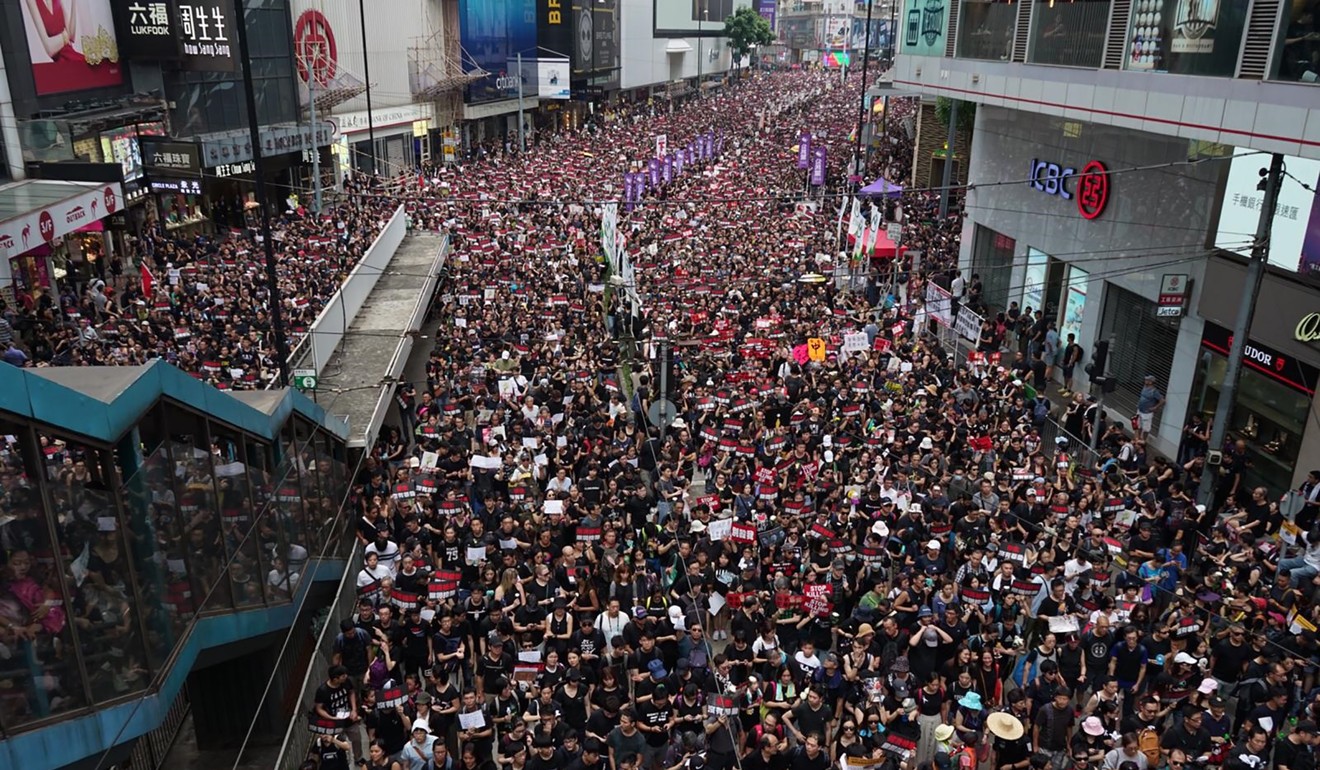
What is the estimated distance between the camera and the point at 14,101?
2609 centimetres

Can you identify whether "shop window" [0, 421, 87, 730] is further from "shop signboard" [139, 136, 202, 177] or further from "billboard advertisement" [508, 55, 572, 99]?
"billboard advertisement" [508, 55, 572, 99]

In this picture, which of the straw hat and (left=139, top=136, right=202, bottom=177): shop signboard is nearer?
the straw hat

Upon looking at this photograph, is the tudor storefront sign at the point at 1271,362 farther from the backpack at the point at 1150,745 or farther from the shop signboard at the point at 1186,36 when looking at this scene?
the backpack at the point at 1150,745

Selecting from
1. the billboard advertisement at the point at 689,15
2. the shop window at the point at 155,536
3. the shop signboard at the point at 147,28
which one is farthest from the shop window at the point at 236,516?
the billboard advertisement at the point at 689,15

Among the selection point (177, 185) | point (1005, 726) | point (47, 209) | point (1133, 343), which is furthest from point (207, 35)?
point (1005, 726)

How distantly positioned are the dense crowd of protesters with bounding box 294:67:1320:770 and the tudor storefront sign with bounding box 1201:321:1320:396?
2025 millimetres

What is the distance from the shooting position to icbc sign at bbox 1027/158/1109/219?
21.4m

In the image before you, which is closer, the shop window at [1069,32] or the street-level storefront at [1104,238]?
the street-level storefront at [1104,238]

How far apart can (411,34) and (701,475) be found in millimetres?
42173

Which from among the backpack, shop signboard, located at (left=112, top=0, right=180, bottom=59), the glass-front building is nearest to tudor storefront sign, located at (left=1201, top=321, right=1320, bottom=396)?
the backpack

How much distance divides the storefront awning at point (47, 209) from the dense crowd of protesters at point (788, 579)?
8.84 m

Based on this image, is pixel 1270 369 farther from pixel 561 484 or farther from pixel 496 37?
pixel 496 37

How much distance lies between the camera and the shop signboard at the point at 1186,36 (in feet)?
53.2

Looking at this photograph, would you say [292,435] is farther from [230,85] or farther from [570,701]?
[230,85]
